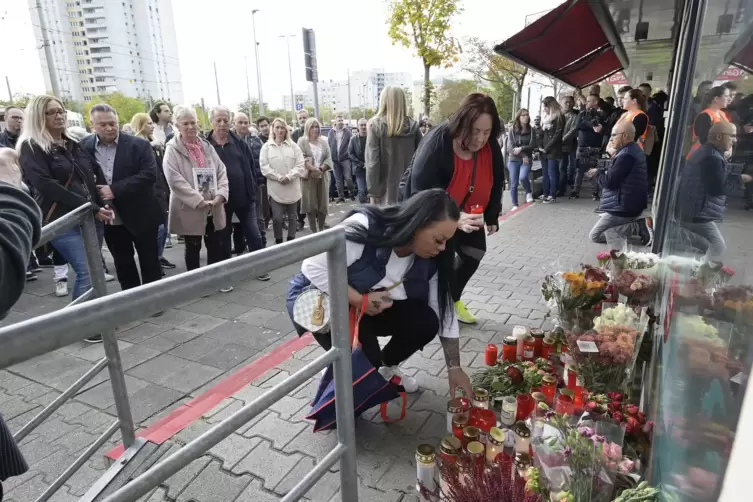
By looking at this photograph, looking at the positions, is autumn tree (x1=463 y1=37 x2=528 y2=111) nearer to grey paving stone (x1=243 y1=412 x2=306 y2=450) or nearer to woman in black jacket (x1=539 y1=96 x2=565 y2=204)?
woman in black jacket (x1=539 y1=96 x2=565 y2=204)

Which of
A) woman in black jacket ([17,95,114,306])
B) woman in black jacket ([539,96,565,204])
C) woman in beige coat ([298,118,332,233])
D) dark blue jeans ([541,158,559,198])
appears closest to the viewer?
woman in black jacket ([17,95,114,306])

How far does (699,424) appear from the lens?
39.8 inches

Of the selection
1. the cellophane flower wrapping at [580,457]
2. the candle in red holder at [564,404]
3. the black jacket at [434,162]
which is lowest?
the candle in red holder at [564,404]

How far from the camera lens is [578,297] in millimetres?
2717

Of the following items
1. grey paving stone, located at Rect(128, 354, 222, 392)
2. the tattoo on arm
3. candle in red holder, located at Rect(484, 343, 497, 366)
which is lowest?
grey paving stone, located at Rect(128, 354, 222, 392)

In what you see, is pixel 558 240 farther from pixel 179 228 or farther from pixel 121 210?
pixel 121 210

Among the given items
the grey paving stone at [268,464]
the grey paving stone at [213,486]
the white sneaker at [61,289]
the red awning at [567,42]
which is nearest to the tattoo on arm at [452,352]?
the grey paving stone at [268,464]

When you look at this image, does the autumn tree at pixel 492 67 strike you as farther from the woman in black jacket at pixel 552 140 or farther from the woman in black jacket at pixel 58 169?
the woman in black jacket at pixel 58 169

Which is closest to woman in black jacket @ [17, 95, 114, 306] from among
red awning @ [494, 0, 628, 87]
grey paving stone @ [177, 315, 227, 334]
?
grey paving stone @ [177, 315, 227, 334]

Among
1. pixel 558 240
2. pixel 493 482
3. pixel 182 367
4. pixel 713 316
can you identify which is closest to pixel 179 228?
pixel 182 367

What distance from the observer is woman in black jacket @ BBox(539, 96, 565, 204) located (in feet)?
29.0

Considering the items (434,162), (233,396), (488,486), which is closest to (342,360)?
(488,486)

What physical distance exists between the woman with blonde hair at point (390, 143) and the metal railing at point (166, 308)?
3.17 meters

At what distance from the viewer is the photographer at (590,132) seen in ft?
29.3
